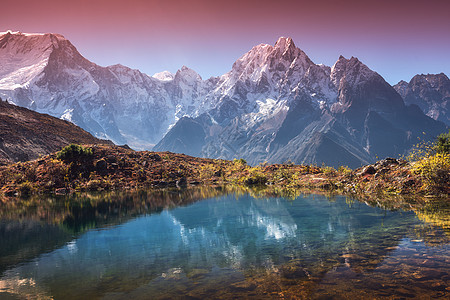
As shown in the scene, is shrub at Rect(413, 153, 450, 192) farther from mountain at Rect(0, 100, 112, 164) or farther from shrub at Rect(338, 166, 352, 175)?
mountain at Rect(0, 100, 112, 164)

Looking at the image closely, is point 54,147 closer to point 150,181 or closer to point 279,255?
point 150,181

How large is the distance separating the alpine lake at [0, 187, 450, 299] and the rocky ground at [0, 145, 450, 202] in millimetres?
12078

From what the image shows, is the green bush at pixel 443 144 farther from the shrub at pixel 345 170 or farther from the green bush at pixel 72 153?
the green bush at pixel 72 153

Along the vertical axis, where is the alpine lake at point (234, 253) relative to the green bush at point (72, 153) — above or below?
below

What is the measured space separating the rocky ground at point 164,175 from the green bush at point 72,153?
42 centimetres

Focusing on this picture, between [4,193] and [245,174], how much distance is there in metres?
46.1

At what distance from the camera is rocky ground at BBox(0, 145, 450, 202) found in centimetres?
4075

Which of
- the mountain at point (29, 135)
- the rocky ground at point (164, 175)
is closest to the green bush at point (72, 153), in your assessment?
the rocky ground at point (164, 175)

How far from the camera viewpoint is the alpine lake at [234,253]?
1148cm

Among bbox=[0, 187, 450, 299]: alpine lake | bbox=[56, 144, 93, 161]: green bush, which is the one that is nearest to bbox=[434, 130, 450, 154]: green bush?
bbox=[0, 187, 450, 299]: alpine lake

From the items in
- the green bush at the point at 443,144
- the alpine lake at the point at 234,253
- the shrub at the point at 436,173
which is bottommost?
the alpine lake at the point at 234,253

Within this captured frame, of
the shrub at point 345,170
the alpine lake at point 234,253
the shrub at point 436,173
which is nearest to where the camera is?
the alpine lake at point 234,253

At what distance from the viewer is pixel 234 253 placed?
1661 centimetres

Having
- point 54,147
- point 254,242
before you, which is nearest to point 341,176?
point 254,242
